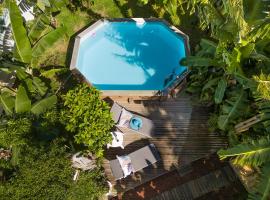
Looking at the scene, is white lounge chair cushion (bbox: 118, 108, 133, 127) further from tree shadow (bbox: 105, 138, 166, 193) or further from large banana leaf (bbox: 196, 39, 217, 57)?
large banana leaf (bbox: 196, 39, 217, 57)

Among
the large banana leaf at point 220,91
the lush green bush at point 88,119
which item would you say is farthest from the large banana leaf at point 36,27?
the large banana leaf at point 220,91

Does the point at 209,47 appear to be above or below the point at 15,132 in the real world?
above

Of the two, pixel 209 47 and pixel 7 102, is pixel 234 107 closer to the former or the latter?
pixel 209 47

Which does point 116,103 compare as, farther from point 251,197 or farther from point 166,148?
point 251,197

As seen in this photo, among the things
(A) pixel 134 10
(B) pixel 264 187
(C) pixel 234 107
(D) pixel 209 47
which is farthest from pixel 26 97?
(B) pixel 264 187

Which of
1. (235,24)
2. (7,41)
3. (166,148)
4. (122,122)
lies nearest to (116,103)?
(122,122)

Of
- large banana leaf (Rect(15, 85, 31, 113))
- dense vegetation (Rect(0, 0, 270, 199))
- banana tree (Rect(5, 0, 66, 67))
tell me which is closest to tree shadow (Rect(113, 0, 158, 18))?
dense vegetation (Rect(0, 0, 270, 199))
